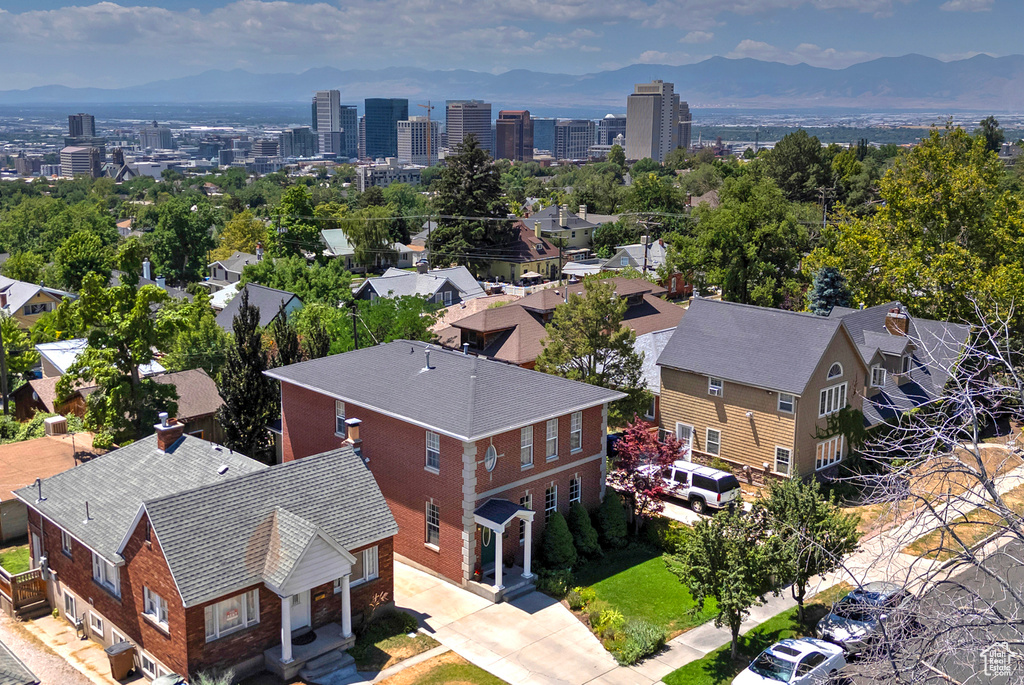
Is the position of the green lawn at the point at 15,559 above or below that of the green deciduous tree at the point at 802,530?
below

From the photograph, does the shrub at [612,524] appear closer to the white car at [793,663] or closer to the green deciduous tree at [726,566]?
the green deciduous tree at [726,566]

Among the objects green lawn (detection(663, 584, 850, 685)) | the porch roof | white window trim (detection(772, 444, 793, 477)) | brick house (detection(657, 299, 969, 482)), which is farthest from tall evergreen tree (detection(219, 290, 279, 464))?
green lawn (detection(663, 584, 850, 685))

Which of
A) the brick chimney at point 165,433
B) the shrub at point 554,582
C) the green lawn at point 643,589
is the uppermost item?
the brick chimney at point 165,433

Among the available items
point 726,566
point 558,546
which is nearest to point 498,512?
point 558,546

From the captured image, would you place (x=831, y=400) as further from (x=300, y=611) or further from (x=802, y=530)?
(x=300, y=611)

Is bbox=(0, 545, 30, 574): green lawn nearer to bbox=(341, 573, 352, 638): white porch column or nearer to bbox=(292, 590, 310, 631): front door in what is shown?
bbox=(292, 590, 310, 631): front door

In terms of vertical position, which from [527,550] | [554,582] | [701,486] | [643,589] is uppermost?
[527,550]

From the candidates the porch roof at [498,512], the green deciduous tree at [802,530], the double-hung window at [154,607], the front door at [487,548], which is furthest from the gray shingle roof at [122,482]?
the green deciduous tree at [802,530]
